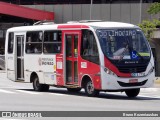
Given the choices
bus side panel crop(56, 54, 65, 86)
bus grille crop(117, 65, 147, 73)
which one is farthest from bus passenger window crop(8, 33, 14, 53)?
bus grille crop(117, 65, 147, 73)

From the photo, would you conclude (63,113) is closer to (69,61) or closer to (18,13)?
(69,61)

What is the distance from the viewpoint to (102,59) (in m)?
20.9

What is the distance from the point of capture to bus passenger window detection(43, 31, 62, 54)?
925 inches

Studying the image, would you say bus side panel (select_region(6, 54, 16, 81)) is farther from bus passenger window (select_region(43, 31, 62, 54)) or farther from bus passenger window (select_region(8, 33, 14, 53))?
bus passenger window (select_region(43, 31, 62, 54))

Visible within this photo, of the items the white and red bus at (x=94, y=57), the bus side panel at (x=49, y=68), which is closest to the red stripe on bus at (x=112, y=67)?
the white and red bus at (x=94, y=57)

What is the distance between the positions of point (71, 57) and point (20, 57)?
449 centimetres

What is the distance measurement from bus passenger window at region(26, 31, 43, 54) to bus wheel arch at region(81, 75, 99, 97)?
11.5 feet

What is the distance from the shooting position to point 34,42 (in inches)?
994

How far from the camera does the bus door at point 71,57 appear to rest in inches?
886

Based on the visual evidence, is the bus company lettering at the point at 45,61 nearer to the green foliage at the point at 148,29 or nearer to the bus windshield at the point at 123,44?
the bus windshield at the point at 123,44

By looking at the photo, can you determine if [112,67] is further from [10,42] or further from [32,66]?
[10,42]

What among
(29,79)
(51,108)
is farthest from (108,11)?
(51,108)

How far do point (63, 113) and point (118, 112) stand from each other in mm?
1476

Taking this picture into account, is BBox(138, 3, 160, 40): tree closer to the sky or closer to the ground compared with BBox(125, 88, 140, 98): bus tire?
closer to the sky
